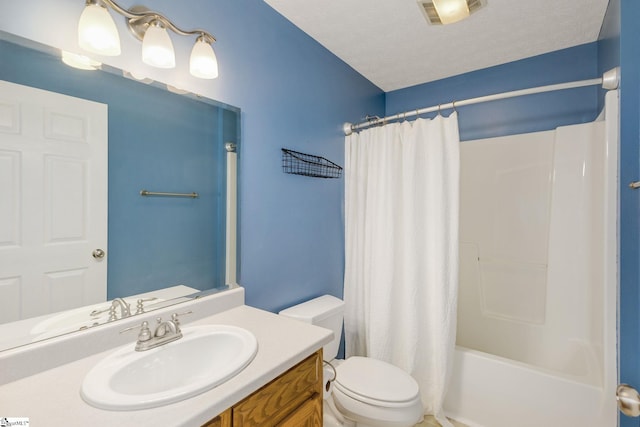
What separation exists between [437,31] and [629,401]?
1882mm

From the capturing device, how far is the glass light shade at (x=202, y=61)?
1.21 m

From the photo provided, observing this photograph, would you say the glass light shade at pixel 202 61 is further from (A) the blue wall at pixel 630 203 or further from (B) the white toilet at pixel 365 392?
(A) the blue wall at pixel 630 203

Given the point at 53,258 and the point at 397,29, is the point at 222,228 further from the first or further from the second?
the point at 397,29

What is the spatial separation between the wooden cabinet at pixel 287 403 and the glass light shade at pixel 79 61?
43.7 inches

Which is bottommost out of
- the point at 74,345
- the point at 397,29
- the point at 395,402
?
the point at 395,402

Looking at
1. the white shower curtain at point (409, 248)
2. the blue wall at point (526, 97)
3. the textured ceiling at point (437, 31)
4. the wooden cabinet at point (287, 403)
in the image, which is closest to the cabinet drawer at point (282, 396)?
the wooden cabinet at point (287, 403)

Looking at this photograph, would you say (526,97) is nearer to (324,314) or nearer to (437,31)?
(437,31)

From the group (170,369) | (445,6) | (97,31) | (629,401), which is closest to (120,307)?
(170,369)

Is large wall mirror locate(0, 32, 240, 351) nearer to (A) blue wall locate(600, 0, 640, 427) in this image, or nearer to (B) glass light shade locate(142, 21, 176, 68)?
(B) glass light shade locate(142, 21, 176, 68)

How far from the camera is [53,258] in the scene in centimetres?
92

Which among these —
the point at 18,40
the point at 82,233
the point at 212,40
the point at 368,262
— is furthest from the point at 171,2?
the point at 368,262

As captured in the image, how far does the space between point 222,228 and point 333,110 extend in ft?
3.81

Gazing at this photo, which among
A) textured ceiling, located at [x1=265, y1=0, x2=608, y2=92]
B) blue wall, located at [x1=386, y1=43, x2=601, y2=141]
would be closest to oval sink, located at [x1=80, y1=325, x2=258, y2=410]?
textured ceiling, located at [x1=265, y1=0, x2=608, y2=92]

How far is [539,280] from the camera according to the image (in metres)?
2.08
